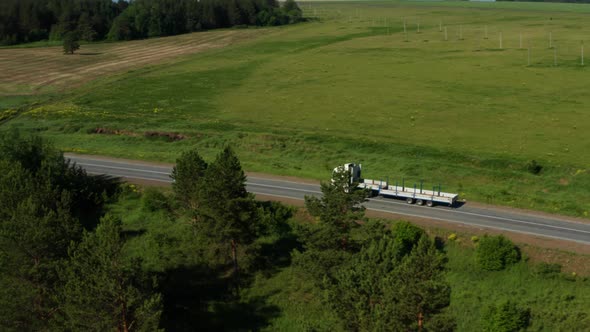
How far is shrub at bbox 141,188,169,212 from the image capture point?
2574 inches

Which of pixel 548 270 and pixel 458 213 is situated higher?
pixel 458 213

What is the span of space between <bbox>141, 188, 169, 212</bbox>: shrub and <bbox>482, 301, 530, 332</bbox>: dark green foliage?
117ft

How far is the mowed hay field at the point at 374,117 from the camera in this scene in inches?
2911

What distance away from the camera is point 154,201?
65812 mm

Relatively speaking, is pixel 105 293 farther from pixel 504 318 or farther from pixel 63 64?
pixel 63 64

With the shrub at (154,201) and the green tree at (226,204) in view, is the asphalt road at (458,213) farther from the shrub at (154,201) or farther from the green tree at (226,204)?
the green tree at (226,204)

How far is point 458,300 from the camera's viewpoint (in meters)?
47.0

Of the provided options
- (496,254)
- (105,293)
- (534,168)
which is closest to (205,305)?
(105,293)

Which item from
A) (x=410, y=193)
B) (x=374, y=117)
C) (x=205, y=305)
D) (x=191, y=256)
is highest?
(x=374, y=117)

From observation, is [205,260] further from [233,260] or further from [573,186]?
[573,186]

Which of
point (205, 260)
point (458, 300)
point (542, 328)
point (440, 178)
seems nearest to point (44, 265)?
point (205, 260)

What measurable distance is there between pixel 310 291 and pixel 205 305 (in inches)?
364

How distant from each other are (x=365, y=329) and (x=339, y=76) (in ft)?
376

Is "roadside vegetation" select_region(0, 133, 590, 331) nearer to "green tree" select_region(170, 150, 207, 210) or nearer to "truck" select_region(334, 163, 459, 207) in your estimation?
"green tree" select_region(170, 150, 207, 210)
